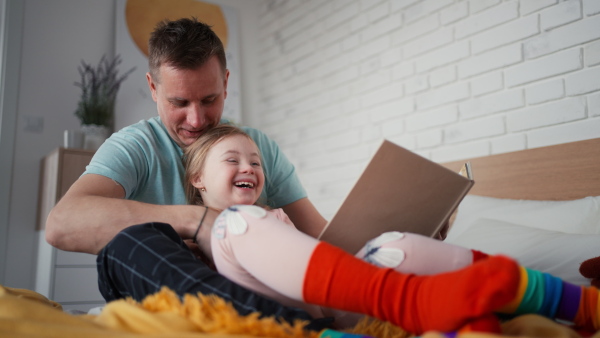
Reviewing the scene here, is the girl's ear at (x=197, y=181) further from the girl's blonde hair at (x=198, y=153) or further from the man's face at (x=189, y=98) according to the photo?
the man's face at (x=189, y=98)

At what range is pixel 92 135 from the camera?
2.81 metres

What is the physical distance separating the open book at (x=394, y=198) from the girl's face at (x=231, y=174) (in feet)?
1.31

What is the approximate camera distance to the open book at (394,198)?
962 mm

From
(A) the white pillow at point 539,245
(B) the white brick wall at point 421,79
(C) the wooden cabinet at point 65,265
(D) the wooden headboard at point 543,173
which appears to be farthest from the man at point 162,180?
(C) the wooden cabinet at point 65,265

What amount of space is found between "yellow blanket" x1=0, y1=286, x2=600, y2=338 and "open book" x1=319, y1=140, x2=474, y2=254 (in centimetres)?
24

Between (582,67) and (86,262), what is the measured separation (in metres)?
2.36

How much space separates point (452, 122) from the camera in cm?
223

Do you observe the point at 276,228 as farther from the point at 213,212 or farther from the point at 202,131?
the point at 202,131

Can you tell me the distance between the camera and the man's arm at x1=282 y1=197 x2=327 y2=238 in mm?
1672

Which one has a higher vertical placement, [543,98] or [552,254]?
[543,98]

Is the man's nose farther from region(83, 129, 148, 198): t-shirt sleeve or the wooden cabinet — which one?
the wooden cabinet

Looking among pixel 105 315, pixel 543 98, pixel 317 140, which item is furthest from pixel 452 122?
pixel 105 315

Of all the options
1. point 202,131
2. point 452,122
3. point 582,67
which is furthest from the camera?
point 452,122

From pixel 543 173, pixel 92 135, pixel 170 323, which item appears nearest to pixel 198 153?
pixel 170 323
